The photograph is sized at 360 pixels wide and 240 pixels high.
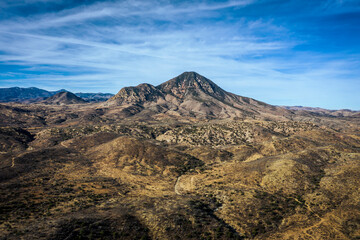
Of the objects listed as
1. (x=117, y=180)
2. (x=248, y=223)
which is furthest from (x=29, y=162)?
(x=248, y=223)

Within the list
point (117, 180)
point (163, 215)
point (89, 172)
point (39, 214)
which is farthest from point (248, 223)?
point (89, 172)

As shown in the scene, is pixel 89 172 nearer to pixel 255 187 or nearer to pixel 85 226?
pixel 85 226

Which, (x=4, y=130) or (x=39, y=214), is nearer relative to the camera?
(x=39, y=214)

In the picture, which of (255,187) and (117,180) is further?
(117,180)

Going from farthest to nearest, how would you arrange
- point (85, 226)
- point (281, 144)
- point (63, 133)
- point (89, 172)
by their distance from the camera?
point (63, 133)
point (281, 144)
point (89, 172)
point (85, 226)

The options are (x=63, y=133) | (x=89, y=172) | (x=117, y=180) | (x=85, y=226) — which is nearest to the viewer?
(x=85, y=226)

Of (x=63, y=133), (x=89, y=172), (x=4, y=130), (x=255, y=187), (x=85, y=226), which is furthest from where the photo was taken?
(x=63, y=133)

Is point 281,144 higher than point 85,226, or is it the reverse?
point 281,144

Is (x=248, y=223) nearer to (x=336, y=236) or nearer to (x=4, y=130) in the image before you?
(x=336, y=236)

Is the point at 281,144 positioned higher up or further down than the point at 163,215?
higher up
